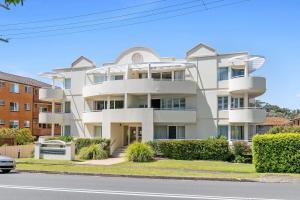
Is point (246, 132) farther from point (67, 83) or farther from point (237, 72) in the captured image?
point (67, 83)

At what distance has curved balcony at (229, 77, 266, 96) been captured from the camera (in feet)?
117

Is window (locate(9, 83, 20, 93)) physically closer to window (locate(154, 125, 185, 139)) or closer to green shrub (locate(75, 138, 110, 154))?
green shrub (locate(75, 138, 110, 154))

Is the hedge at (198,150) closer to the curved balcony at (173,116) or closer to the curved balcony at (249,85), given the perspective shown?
the curved balcony at (173,116)

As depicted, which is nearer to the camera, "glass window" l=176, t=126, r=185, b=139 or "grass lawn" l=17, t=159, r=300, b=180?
"grass lawn" l=17, t=159, r=300, b=180

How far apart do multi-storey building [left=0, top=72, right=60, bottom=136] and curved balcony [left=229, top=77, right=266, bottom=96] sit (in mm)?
37442

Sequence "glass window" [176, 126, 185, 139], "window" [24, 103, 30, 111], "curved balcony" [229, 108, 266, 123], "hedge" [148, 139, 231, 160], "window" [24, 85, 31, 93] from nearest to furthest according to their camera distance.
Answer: "hedge" [148, 139, 231, 160] → "curved balcony" [229, 108, 266, 123] → "glass window" [176, 126, 185, 139] → "window" [24, 103, 30, 111] → "window" [24, 85, 31, 93]

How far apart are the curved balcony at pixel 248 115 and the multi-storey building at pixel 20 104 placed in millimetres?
37789

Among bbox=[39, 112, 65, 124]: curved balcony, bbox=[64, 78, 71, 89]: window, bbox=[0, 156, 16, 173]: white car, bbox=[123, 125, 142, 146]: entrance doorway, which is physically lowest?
bbox=[0, 156, 16, 173]: white car

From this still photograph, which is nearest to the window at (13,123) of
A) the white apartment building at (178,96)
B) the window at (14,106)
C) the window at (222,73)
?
the window at (14,106)

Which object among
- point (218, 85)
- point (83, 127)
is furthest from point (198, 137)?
point (83, 127)

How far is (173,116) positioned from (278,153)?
16517 millimetres

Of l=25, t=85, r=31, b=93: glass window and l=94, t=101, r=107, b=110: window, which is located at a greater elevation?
l=25, t=85, r=31, b=93: glass window

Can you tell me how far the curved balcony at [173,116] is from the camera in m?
37.3

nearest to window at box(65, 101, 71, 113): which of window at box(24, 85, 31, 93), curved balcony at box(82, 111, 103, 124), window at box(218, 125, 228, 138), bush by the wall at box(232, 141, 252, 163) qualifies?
curved balcony at box(82, 111, 103, 124)
